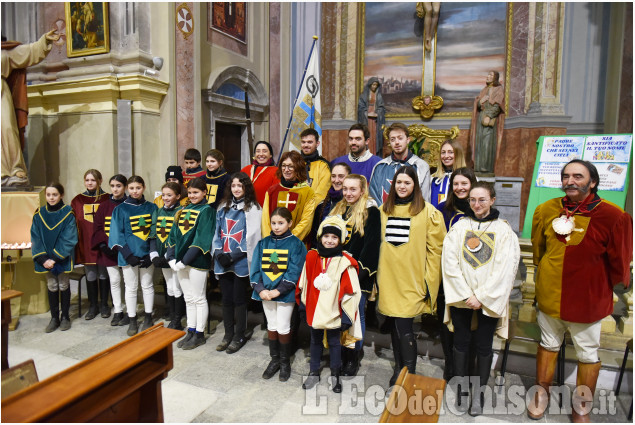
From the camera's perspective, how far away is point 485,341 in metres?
2.82

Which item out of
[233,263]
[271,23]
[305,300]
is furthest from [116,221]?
[271,23]

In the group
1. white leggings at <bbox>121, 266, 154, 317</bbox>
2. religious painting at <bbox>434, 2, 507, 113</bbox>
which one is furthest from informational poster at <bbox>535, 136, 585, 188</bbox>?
religious painting at <bbox>434, 2, 507, 113</bbox>

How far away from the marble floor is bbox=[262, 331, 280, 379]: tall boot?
0.07m

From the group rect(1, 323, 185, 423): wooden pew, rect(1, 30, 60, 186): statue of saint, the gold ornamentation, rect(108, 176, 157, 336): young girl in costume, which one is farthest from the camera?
the gold ornamentation

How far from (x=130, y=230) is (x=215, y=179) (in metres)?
0.98

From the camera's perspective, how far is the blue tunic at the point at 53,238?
14.0 feet

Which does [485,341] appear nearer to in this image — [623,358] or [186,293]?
[623,358]

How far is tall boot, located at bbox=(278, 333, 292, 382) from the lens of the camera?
3.35 metres

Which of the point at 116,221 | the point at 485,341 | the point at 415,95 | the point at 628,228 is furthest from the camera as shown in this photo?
the point at 415,95

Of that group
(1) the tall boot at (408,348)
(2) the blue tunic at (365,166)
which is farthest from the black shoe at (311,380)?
(2) the blue tunic at (365,166)

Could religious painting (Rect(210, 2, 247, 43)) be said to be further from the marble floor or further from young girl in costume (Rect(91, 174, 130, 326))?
the marble floor

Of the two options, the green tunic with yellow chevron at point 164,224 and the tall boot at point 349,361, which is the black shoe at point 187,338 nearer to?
the green tunic with yellow chevron at point 164,224

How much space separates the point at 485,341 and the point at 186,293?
2612mm

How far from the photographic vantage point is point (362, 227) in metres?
3.11
